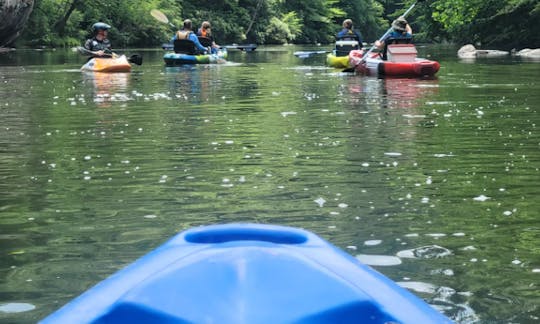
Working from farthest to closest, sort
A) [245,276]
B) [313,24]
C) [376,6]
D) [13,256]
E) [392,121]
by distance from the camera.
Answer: [376,6]
[313,24]
[392,121]
[13,256]
[245,276]

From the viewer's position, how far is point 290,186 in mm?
6016

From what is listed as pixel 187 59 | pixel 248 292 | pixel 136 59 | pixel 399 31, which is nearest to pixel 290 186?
pixel 248 292

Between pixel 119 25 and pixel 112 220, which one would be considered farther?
pixel 119 25

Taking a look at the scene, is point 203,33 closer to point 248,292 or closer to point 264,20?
point 248,292

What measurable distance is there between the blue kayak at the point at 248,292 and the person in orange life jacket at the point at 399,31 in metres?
16.6

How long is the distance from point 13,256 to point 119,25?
43603mm

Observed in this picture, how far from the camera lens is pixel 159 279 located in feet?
6.47

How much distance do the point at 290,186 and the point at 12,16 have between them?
26930mm

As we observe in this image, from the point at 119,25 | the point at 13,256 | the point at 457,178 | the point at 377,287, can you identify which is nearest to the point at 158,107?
the point at 457,178

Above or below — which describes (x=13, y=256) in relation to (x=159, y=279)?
below

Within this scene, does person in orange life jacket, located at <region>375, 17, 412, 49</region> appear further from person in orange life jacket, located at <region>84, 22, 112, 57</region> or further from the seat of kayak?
person in orange life jacket, located at <region>84, 22, 112, 57</region>

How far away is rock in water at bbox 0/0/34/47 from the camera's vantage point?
2988 centimetres

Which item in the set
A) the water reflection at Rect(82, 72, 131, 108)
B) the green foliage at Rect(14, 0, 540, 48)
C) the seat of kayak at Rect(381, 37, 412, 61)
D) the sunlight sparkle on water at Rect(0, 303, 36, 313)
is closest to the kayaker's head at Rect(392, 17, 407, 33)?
the seat of kayak at Rect(381, 37, 412, 61)

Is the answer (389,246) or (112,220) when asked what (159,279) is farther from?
(112,220)
